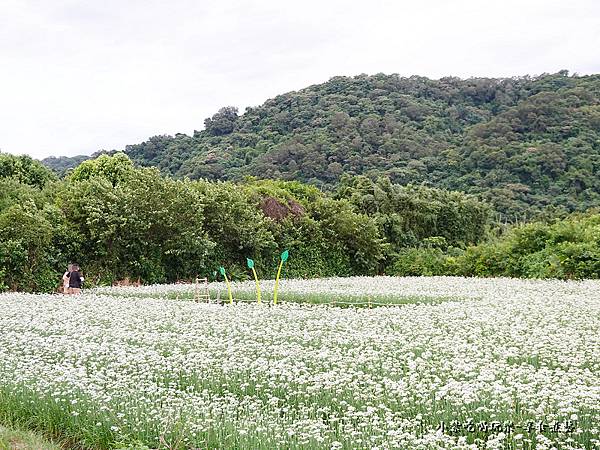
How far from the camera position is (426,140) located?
66688mm

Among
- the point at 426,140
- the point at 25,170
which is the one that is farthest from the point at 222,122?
the point at 25,170

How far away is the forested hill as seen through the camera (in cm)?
5506

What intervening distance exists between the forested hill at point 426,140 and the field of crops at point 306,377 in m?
38.7

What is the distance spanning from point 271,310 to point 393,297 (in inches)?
257

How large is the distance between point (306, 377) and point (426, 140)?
58.5m

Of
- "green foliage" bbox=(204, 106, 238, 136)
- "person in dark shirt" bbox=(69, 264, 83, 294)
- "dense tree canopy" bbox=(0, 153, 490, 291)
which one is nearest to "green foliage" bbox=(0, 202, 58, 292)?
"dense tree canopy" bbox=(0, 153, 490, 291)

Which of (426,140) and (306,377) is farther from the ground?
(426,140)

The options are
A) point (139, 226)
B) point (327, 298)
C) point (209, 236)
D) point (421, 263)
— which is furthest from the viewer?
point (421, 263)

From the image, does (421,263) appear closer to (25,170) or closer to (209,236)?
(209,236)

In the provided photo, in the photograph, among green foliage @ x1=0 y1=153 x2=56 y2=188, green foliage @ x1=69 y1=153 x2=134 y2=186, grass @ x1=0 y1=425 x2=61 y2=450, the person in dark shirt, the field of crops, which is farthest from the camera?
green foliage @ x1=0 y1=153 x2=56 y2=188

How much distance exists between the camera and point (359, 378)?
31.9 feet

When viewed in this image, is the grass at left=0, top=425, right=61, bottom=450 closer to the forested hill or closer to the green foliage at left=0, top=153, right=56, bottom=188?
the green foliage at left=0, top=153, right=56, bottom=188

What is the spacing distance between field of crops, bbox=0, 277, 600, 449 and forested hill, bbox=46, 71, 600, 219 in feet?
127

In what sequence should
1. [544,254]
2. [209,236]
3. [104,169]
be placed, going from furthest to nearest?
[104,169]
[209,236]
[544,254]
